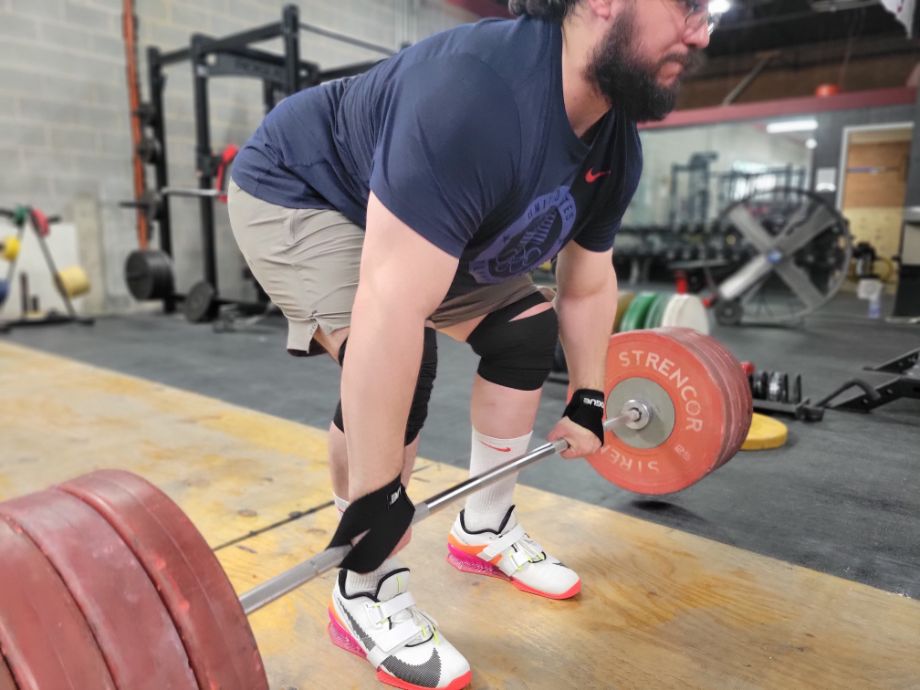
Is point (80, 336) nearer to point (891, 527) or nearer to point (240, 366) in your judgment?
point (240, 366)

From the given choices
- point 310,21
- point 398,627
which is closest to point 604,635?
point 398,627

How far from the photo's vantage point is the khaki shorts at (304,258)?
0.89 metres

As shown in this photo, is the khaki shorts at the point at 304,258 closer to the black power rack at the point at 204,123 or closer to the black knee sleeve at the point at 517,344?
the black knee sleeve at the point at 517,344

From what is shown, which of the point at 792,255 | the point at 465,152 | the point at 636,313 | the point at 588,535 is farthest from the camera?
the point at 792,255

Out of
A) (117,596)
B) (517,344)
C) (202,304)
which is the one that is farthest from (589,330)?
(202,304)

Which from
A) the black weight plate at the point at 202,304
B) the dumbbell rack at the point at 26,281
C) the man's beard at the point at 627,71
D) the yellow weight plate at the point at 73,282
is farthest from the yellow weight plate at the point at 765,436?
the yellow weight plate at the point at 73,282

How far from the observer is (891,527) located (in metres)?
1.35

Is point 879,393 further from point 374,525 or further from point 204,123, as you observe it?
point 204,123

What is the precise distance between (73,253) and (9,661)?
Answer: 195 inches

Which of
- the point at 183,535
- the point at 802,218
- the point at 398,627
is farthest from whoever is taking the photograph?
the point at 802,218

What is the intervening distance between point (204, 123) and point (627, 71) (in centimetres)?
440

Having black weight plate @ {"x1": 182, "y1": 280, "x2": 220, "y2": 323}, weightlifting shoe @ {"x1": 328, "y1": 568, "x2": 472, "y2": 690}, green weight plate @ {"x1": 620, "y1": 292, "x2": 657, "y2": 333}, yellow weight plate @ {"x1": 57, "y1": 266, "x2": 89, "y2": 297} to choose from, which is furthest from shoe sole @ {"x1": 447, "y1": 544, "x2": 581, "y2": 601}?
yellow weight plate @ {"x1": 57, "y1": 266, "x2": 89, "y2": 297}

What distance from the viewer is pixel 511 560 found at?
3.71 ft

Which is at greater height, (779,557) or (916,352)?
(916,352)
